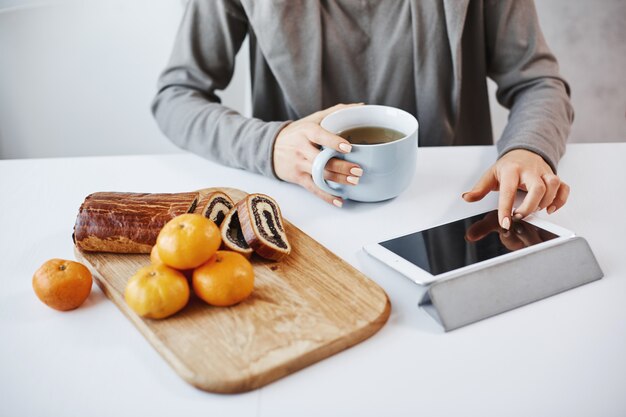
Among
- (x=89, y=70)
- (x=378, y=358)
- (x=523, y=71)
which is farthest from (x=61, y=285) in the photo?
(x=89, y=70)

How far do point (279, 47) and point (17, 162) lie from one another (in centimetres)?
59

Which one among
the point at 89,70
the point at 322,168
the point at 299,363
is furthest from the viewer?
the point at 89,70

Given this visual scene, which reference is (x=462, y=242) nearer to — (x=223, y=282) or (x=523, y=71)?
(x=223, y=282)

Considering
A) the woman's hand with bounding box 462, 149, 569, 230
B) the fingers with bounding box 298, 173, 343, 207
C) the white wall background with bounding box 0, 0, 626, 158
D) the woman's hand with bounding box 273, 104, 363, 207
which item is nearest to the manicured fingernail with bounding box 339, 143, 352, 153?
the woman's hand with bounding box 273, 104, 363, 207

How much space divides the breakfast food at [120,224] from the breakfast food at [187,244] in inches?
4.3

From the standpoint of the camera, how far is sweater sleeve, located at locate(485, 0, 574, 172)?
1148mm

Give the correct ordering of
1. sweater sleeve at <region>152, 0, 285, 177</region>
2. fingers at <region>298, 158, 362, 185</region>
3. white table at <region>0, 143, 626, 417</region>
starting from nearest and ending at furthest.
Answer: white table at <region>0, 143, 626, 417</region>
fingers at <region>298, 158, 362, 185</region>
sweater sleeve at <region>152, 0, 285, 177</region>

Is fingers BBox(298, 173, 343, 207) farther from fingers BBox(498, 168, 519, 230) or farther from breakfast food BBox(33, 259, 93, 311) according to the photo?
breakfast food BBox(33, 259, 93, 311)

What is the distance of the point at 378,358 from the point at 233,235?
30cm

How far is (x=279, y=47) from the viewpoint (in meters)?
1.27

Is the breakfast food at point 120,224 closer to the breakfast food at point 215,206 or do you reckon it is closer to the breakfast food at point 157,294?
the breakfast food at point 215,206

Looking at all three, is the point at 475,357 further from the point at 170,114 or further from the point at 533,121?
the point at 170,114

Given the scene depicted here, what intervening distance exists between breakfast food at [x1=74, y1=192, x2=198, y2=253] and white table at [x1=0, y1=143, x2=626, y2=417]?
7cm

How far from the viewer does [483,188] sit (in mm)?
951
